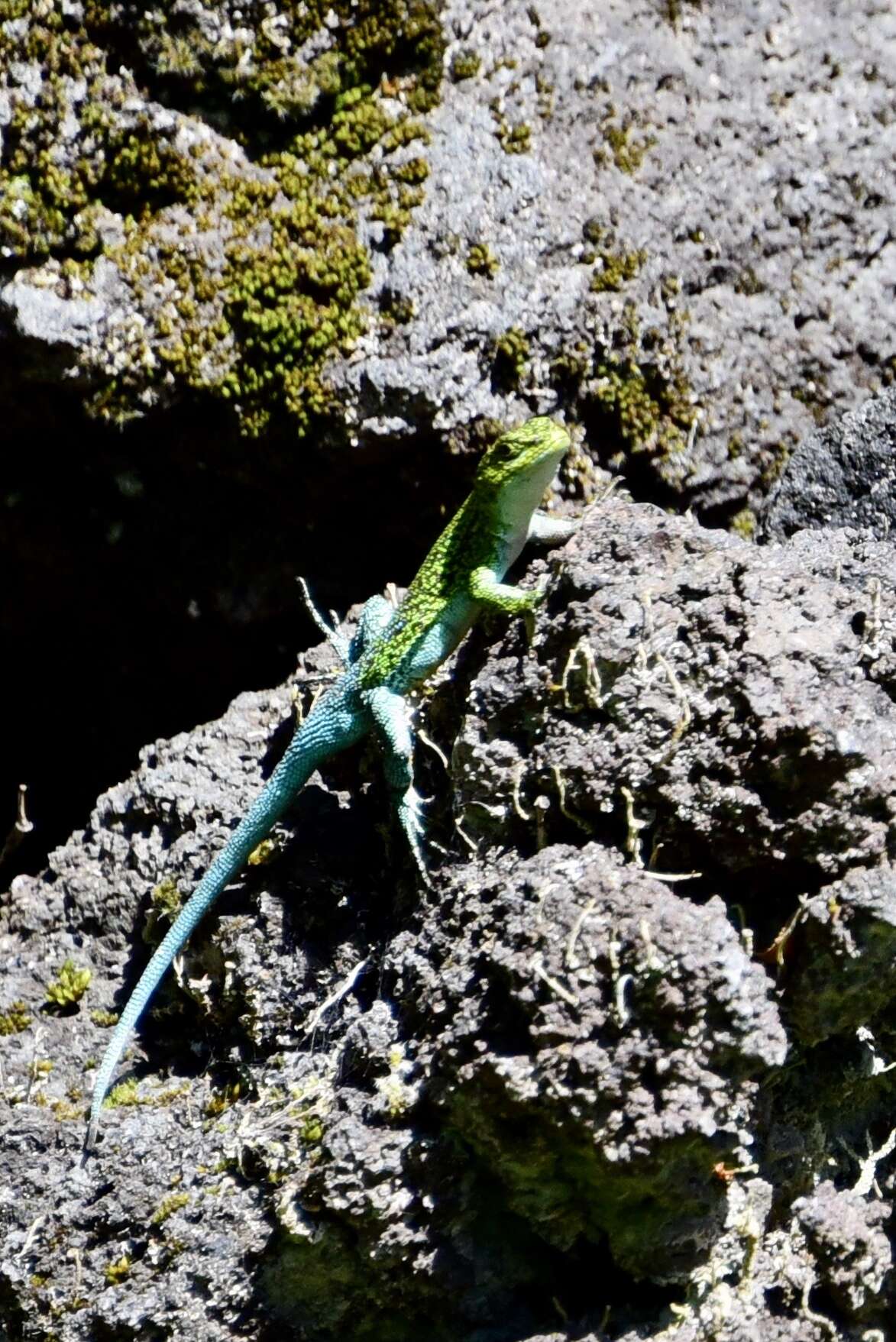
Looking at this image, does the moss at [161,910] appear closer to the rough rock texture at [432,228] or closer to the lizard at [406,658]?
the lizard at [406,658]

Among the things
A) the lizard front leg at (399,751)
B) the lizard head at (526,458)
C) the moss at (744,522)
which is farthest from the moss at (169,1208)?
the moss at (744,522)

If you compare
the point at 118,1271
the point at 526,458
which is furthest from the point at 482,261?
the point at 118,1271

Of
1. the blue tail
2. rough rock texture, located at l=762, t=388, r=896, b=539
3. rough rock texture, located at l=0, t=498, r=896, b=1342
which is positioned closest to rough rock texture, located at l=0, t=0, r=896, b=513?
rough rock texture, located at l=762, t=388, r=896, b=539

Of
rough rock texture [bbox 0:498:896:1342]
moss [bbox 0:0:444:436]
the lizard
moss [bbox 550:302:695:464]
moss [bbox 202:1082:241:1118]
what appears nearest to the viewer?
rough rock texture [bbox 0:498:896:1342]

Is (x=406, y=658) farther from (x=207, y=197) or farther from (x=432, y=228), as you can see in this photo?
(x=207, y=197)

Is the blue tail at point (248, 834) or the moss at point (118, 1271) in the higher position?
the blue tail at point (248, 834)

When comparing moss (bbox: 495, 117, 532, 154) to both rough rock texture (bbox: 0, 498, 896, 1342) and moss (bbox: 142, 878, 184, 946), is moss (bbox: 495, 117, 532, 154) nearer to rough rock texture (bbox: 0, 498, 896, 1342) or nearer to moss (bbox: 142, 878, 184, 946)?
rough rock texture (bbox: 0, 498, 896, 1342)
